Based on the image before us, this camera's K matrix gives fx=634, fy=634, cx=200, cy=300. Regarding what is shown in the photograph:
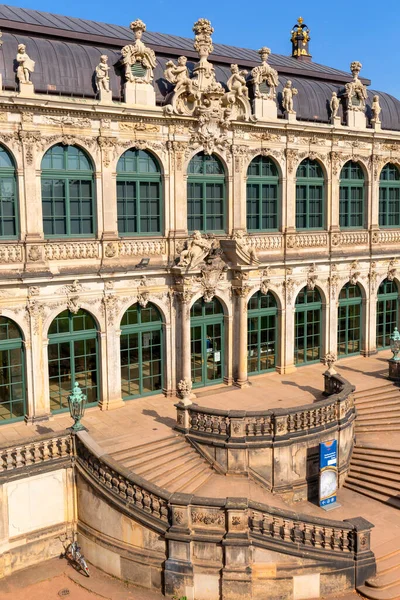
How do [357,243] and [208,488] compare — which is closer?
[208,488]

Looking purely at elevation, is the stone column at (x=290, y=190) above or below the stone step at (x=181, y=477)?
above

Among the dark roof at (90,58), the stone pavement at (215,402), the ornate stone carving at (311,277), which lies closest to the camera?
the stone pavement at (215,402)

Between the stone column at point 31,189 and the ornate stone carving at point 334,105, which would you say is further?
the ornate stone carving at point 334,105

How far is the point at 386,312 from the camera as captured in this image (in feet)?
119

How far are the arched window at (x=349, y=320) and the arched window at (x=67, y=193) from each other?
49.0 feet

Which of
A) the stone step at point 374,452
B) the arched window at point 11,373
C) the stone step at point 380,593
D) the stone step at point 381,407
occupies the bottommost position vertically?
the stone step at point 380,593

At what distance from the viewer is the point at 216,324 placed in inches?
1161

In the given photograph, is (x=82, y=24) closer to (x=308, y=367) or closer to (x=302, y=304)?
(x=302, y=304)

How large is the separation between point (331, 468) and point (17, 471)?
1054cm

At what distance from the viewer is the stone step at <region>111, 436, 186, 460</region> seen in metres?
21.4

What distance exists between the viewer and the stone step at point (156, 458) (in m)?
21.1

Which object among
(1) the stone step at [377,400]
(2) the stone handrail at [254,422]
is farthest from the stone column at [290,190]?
(2) the stone handrail at [254,422]

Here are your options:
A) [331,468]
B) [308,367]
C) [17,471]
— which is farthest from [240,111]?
[17,471]

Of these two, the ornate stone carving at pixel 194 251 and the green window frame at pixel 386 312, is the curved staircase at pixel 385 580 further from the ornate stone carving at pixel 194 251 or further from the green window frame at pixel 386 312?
the green window frame at pixel 386 312
